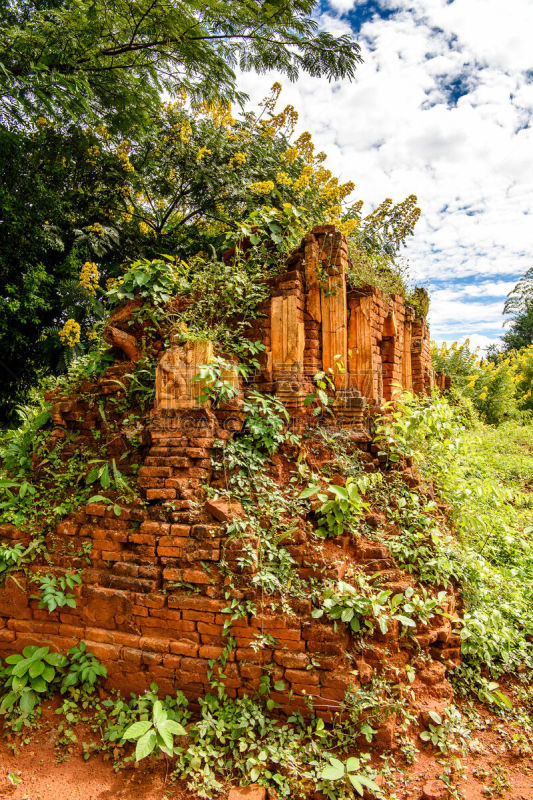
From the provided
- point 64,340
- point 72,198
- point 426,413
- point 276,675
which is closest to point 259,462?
point 276,675

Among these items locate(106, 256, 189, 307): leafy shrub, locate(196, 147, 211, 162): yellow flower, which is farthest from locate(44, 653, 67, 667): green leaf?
locate(196, 147, 211, 162): yellow flower

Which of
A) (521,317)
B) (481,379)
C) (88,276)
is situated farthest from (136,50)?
(521,317)

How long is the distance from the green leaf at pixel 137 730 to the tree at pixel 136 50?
518 centimetres

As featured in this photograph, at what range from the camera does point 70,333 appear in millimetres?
6992

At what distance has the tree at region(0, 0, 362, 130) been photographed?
4.40 metres

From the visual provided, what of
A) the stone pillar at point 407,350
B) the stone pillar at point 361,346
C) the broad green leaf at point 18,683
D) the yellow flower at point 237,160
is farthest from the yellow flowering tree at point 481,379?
the broad green leaf at point 18,683

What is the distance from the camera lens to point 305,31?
A: 5301 mm

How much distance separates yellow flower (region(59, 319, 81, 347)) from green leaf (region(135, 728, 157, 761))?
5.72 metres

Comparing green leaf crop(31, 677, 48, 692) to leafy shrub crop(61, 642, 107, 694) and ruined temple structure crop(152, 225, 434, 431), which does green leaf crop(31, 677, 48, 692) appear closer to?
leafy shrub crop(61, 642, 107, 694)

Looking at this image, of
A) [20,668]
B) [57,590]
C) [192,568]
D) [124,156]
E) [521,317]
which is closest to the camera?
[20,668]

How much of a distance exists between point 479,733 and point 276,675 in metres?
1.40

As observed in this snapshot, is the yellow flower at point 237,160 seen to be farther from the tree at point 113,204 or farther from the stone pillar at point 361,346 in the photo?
the stone pillar at point 361,346

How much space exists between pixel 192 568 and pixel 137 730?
2.93 ft

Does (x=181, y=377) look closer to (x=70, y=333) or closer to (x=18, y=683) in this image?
(x=18, y=683)
